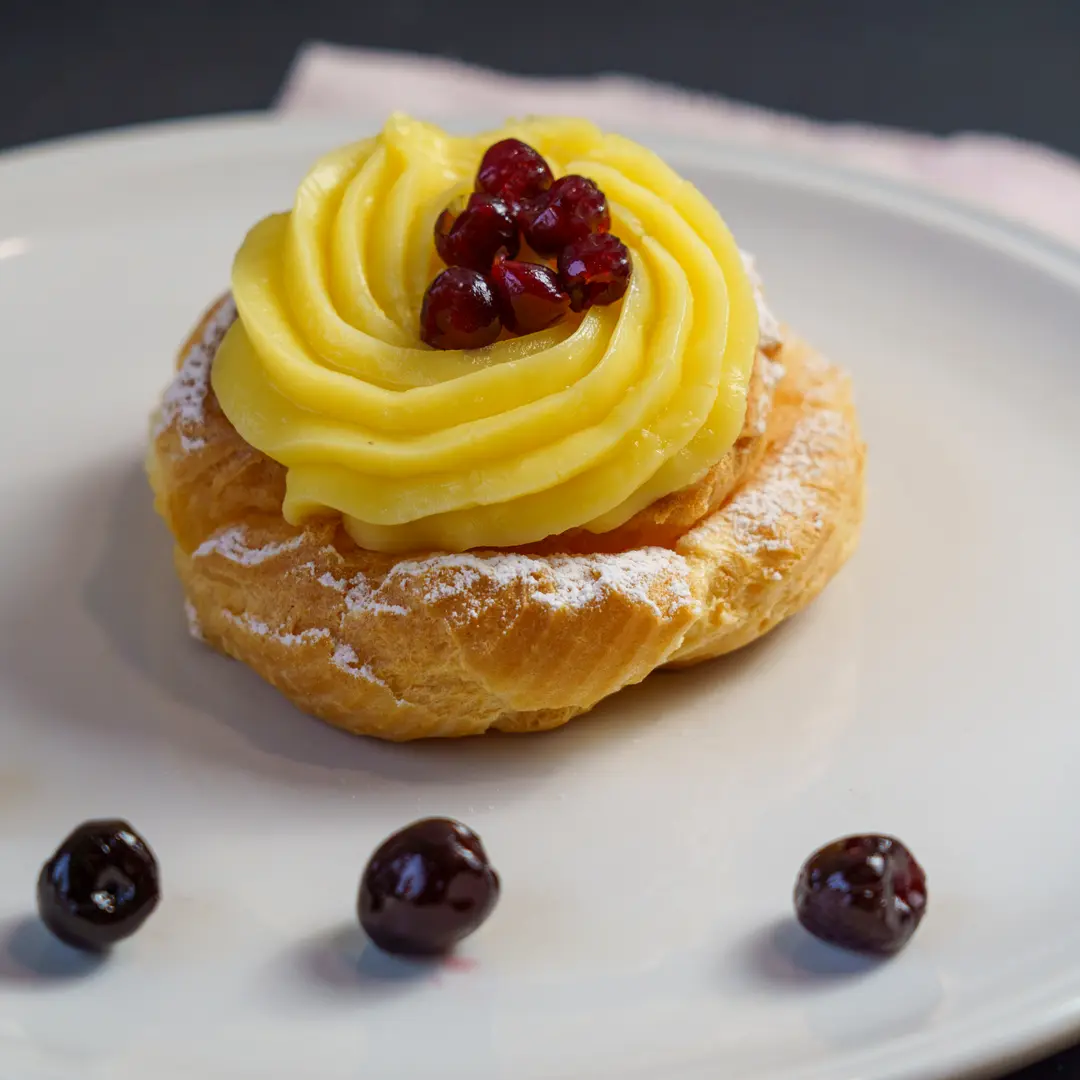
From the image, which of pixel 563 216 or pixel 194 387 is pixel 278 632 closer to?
pixel 194 387

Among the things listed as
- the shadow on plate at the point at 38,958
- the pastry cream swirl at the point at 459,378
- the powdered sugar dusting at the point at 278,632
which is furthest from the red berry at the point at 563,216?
the shadow on plate at the point at 38,958

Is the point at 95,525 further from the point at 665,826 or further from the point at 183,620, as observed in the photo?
the point at 665,826

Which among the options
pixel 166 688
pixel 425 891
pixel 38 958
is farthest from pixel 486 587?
pixel 38 958

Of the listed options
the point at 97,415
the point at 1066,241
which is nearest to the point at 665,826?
the point at 97,415

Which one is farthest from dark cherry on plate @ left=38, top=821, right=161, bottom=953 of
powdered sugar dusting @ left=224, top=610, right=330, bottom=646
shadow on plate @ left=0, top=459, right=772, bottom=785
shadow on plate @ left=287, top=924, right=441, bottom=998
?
powdered sugar dusting @ left=224, top=610, right=330, bottom=646

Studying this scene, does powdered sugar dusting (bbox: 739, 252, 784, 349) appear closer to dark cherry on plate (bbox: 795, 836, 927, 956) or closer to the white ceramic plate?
the white ceramic plate
